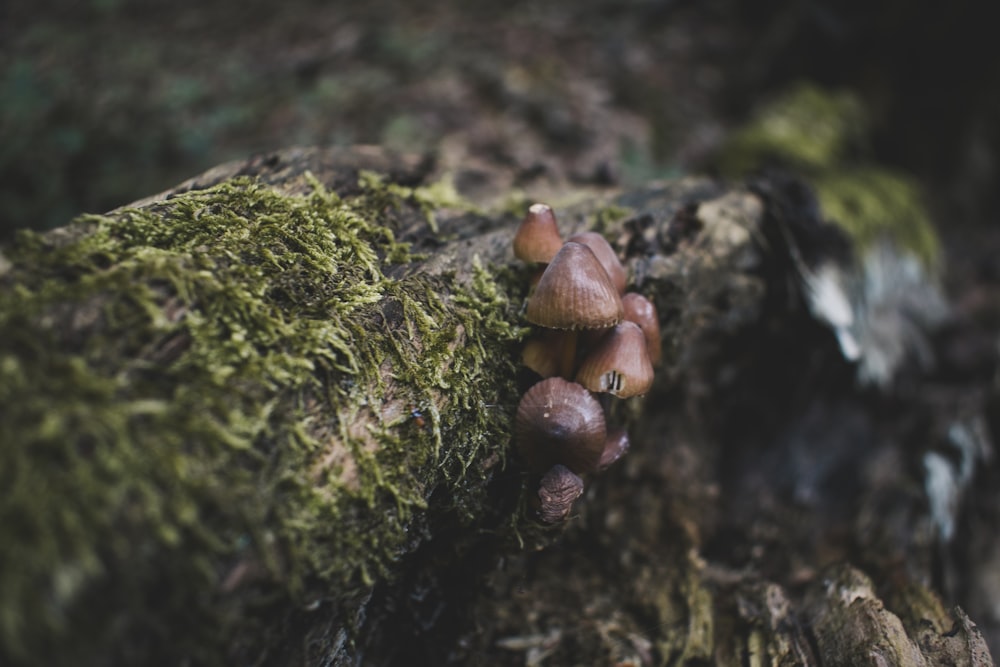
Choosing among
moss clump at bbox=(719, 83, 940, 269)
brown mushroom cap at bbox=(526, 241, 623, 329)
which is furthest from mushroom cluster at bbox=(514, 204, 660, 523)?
moss clump at bbox=(719, 83, 940, 269)

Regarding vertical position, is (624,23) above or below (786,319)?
above

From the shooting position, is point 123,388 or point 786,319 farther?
point 786,319

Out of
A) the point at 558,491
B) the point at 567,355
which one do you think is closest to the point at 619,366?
the point at 567,355

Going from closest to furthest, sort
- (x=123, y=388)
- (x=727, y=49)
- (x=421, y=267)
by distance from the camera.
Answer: (x=123, y=388)
(x=421, y=267)
(x=727, y=49)

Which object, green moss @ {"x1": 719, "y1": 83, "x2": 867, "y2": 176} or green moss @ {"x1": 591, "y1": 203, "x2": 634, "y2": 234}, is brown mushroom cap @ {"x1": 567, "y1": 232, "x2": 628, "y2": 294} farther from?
green moss @ {"x1": 719, "y1": 83, "x2": 867, "y2": 176}

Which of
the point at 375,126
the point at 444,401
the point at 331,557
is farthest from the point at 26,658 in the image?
the point at 375,126

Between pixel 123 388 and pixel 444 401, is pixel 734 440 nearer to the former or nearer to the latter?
pixel 444 401

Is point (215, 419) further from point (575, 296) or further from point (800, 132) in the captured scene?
point (800, 132)
